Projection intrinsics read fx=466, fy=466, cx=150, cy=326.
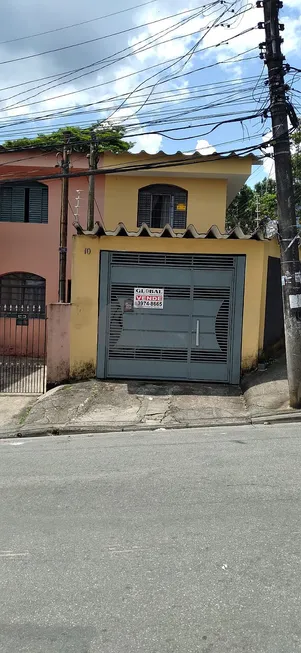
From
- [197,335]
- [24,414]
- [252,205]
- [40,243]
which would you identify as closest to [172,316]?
[197,335]

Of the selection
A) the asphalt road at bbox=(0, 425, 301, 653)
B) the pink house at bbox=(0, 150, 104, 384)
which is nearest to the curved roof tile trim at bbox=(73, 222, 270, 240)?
the asphalt road at bbox=(0, 425, 301, 653)

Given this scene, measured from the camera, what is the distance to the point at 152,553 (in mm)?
3330

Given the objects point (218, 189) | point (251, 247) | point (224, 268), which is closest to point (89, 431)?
point (224, 268)

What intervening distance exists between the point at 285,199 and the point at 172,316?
3.29 m

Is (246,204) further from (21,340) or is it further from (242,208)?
(21,340)

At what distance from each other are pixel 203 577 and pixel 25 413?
6.34 m

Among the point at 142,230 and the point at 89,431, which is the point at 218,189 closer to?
the point at 142,230

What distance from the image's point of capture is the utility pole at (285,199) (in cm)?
809

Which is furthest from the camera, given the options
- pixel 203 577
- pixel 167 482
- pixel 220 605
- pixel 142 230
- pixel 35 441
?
pixel 142 230

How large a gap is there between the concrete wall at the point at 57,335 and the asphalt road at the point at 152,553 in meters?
4.31

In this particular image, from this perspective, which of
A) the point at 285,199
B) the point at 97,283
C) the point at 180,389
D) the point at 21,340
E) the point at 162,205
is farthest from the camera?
the point at 21,340

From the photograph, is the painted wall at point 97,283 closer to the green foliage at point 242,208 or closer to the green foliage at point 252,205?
the green foliage at point 252,205

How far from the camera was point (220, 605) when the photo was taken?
2715 millimetres

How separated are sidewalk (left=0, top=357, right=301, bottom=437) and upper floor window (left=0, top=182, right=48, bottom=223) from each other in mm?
7332
